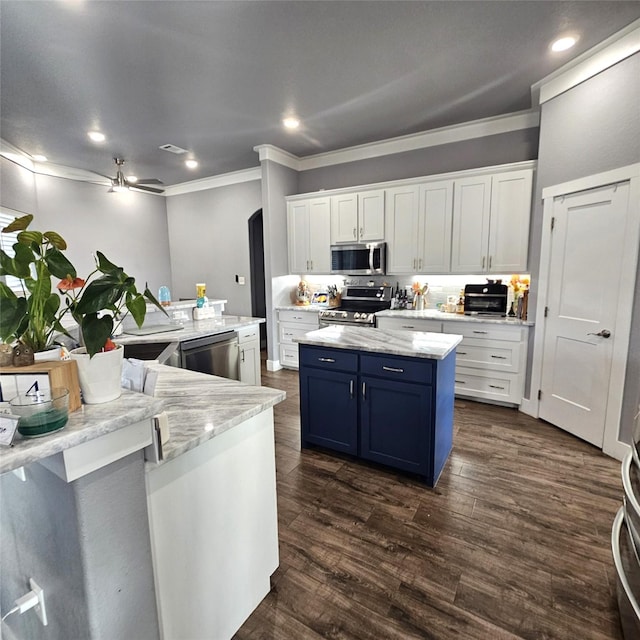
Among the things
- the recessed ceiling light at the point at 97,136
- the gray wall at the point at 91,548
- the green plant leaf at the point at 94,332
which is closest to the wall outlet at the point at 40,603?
the gray wall at the point at 91,548

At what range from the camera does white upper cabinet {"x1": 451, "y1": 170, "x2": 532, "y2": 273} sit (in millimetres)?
3576

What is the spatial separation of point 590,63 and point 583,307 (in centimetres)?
187

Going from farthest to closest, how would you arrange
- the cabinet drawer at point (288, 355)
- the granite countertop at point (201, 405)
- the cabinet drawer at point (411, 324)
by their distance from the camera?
the cabinet drawer at point (288, 355) < the cabinet drawer at point (411, 324) < the granite countertop at point (201, 405)

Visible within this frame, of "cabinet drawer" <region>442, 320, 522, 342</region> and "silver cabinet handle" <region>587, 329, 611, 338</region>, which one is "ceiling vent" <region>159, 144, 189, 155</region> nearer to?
"cabinet drawer" <region>442, 320, 522, 342</region>

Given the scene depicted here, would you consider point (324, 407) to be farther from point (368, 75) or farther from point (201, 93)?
point (201, 93)

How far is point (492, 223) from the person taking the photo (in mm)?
3732

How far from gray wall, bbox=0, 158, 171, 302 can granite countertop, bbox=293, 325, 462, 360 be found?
455 cm

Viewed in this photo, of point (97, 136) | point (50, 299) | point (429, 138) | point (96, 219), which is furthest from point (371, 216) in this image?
point (96, 219)

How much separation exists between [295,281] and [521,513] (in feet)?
13.3

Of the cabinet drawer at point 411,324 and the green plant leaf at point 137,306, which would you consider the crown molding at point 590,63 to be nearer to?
the cabinet drawer at point 411,324

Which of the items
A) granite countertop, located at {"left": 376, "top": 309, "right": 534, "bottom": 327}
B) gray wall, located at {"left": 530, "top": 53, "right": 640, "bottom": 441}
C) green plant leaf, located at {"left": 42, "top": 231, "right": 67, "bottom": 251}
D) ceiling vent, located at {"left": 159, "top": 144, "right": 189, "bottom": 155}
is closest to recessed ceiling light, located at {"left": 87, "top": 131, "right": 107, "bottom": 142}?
ceiling vent, located at {"left": 159, "top": 144, "right": 189, "bottom": 155}

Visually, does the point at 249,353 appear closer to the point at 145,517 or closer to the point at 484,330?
the point at 484,330

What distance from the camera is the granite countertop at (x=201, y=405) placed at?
1.12 meters

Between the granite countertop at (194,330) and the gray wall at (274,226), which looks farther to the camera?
the gray wall at (274,226)
